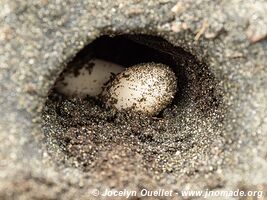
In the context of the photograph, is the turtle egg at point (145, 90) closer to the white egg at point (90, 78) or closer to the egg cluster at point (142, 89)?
the egg cluster at point (142, 89)

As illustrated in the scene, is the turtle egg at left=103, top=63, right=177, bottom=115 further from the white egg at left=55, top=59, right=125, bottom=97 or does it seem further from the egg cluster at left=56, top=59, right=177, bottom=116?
the white egg at left=55, top=59, right=125, bottom=97

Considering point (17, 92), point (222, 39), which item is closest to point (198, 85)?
point (222, 39)

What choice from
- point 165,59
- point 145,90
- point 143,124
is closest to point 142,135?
point 143,124

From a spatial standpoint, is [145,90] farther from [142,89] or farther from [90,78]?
[90,78]

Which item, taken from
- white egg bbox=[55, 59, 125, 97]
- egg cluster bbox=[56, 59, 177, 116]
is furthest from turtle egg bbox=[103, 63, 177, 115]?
white egg bbox=[55, 59, 125, 97]

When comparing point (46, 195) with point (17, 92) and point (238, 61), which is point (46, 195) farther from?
point (238, 61)

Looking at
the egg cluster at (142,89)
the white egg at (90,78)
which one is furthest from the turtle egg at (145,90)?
the white egg at (90,78)
